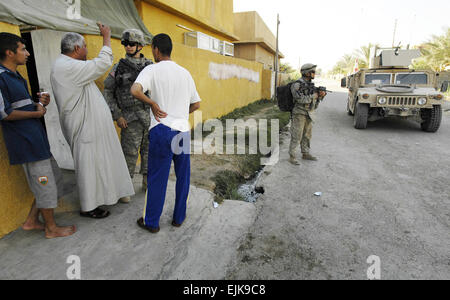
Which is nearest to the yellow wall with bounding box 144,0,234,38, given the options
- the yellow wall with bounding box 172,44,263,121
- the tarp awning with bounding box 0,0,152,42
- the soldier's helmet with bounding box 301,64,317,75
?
the yellow wall with bounding box 172,44,263,121

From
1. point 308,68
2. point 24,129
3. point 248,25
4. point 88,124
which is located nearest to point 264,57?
point 248,25

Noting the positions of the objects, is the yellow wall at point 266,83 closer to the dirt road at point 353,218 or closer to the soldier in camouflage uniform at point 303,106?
the dirt road at point 353,218

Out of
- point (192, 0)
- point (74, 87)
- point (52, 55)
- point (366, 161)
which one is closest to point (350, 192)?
point (366, 161)

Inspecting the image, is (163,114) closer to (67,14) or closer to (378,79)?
(67,14)

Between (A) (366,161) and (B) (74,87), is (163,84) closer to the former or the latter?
(B) (74,87)

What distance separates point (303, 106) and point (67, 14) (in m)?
3.38

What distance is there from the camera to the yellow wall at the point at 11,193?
2.18 metres

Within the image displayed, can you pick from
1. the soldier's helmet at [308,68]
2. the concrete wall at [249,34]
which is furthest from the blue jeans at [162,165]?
the concrete wall at [249,34]

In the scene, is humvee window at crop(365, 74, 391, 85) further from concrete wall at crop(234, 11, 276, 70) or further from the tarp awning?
concrete wall at crop(234, 11, 276, 70)

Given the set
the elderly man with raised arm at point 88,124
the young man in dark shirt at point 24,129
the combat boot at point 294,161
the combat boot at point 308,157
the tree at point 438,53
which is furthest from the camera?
the tree at point 438,53

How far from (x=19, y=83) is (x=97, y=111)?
0.57 meters

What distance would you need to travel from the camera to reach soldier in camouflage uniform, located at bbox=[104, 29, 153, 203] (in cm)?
269

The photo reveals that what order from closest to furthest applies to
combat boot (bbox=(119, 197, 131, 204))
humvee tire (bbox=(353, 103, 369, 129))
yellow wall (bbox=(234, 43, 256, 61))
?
combat boot (bbox=(119, 197, 131, 204)), humvee tire (bbox=(353, 103, 369, 129)), yellow wall (bbox=(234, 43, 256, 61))

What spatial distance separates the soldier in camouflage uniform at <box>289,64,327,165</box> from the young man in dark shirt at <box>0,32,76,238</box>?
3401 mm
